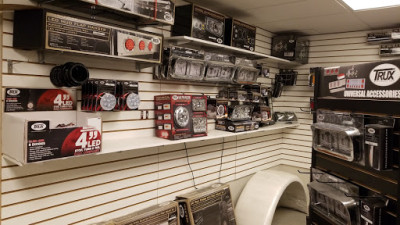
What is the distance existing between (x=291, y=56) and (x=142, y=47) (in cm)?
292

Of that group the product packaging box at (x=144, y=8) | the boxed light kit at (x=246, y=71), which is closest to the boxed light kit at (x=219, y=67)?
the boxed light kit at (x=246, y=71)

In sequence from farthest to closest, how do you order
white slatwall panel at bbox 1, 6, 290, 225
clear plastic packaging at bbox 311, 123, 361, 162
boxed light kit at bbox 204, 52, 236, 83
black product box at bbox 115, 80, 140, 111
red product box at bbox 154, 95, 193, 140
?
1. boxed light kit at bbox 204, 52, 236, 83
2. red product box at bbox 154, 95, 193, 140
3. black product box at bbox 115, 80, 140, 111
4. white slatwall panel at bbox 1, 6, 290, 225
5. clear plastic packaging at bbox 311, 123, 361, 162

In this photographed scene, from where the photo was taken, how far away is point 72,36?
1.76 metres

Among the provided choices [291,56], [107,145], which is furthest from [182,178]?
[291,56]

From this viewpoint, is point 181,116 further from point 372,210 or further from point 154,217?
point 372,210

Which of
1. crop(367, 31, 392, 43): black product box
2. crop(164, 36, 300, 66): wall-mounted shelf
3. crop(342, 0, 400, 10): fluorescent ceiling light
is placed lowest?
crop(164, 36, 300, 66): wall-mounted shelf

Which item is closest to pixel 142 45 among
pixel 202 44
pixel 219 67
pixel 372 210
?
pixel 202 44

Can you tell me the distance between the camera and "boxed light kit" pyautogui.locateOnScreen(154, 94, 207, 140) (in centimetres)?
259

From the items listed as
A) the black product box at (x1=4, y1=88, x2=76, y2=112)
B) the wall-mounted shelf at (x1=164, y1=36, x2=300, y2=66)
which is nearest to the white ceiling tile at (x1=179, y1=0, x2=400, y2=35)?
the wall-mounted shelf at (x1=164, y1=36, x2=300, y2=66)

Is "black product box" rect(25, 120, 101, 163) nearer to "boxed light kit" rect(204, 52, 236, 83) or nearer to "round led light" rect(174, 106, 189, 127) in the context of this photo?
"round led light" rect(174, 106, 189, 127)

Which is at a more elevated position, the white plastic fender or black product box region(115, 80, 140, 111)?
black product box region(115, 80, 140, 111)

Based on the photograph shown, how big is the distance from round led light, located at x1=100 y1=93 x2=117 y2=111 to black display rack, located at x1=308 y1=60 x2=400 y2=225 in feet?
5.43

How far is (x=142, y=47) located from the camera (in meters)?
2.19

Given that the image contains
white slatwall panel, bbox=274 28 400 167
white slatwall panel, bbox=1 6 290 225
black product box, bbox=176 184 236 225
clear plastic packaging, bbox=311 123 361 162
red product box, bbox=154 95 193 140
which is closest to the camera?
clear plastic packaging, bbox=311 123 361 162
